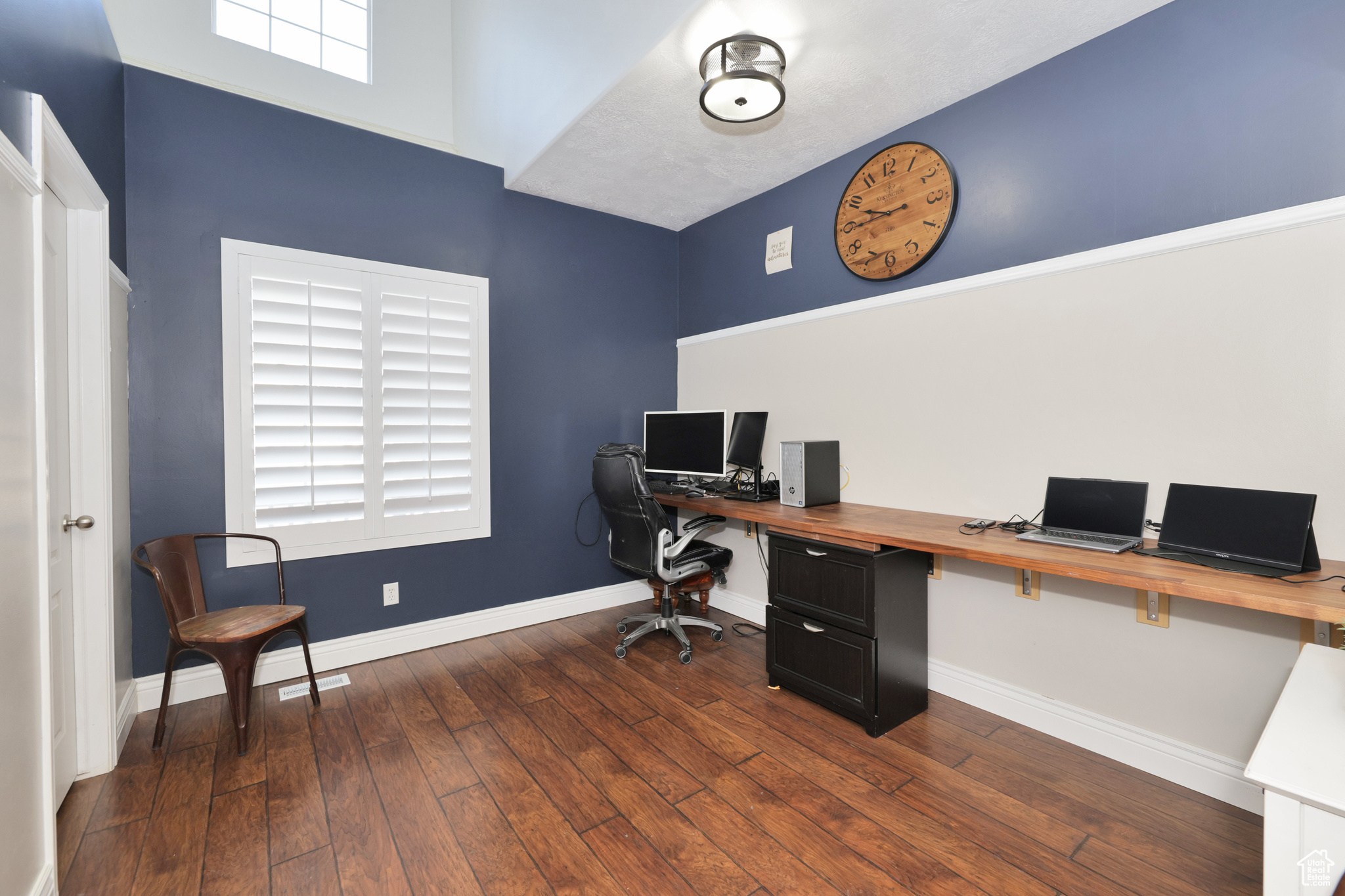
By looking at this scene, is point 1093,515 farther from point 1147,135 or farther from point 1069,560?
point 1147,135

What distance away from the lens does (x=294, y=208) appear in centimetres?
275

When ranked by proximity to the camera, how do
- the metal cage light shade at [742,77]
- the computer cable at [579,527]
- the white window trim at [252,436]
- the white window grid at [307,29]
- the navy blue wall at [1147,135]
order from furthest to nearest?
1. the computer cable at [579,527]
2. the white window grid at [307,29]
3. the white window trim at [252,436]
4. the metal cage light shade at [742,77]
5. the navy blue wall at [1147,135]

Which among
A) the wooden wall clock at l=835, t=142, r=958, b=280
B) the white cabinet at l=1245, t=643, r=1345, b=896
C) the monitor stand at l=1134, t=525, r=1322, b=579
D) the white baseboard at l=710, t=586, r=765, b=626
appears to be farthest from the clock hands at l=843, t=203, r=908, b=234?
the white cabinet at l=1245, t=643, r=1345, b=896

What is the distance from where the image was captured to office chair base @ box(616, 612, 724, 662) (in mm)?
2965

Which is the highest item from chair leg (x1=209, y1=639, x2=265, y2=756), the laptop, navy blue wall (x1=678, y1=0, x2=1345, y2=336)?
navy blue wall (x1=678, y1=0, x2=1345, y2=336)

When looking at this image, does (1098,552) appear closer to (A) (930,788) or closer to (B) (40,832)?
(A) (930,788)

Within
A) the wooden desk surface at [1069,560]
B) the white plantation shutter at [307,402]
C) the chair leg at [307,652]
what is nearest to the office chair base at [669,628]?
the wooden desk surface at [1069,560]

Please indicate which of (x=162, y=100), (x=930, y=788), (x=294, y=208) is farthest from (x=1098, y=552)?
(x=162, y=100)

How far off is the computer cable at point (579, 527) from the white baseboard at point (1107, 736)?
2.13 metres

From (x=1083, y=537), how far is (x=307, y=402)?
A: 3.37 meters

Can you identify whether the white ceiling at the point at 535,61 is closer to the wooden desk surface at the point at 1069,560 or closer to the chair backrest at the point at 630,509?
the chair backrest at the point at 630,509

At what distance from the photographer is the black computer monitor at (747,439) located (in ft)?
10.9

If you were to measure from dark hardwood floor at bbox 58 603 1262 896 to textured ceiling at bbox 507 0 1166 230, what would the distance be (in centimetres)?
270

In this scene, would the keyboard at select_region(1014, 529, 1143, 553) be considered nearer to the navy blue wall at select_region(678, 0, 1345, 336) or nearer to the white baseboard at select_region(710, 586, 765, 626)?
the navy blue wall at select_region(678, 0, 1345, 336)
